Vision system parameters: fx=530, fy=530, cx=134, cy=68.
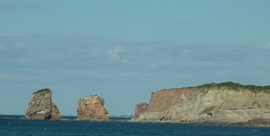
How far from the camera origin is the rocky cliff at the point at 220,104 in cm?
14200

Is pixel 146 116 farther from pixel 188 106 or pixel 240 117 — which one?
pixel 240 117

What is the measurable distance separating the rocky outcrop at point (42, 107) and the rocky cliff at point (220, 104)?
125 feet

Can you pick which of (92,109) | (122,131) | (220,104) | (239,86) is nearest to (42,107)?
(92,109)

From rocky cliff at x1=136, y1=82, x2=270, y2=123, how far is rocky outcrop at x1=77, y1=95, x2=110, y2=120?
21.4 metres

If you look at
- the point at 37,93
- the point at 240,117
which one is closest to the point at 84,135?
the point at 240,117

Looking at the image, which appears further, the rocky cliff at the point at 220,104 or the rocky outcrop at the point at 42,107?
the rocky outcrop at the point at 42,107

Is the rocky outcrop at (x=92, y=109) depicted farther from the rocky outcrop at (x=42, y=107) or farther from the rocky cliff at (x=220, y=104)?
the rocky cliff at (x=220, y=104)

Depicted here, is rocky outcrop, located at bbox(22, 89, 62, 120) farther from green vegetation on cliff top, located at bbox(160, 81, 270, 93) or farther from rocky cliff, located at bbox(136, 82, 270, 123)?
green vegetation on cliff top, located at bbox(160, 81, 270, 93)

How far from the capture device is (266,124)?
140375 mm

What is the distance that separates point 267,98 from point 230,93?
10.2m

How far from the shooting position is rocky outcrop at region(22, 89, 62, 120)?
17375 centimetres

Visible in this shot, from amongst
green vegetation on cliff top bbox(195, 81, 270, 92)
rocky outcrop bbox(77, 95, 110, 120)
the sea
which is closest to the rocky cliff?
green vegetation on cliff top bbox(195, 81, 270, 92)

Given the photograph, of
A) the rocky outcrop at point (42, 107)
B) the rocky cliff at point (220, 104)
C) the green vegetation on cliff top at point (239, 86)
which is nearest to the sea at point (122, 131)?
the rocky cliff at point (220, 104)

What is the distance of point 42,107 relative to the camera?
17488 centimetres
